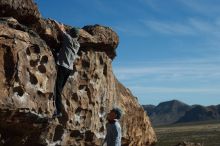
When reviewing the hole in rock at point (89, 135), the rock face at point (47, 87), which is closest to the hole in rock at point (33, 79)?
the rock face at point (47, 87)

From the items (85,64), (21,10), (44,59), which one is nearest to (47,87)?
(44,59)

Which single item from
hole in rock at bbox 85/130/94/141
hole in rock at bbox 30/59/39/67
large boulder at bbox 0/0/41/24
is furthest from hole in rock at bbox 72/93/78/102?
large boulder at bbox 0/0/41/24

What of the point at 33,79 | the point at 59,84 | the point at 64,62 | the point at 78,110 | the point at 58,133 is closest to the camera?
the point at 33,79

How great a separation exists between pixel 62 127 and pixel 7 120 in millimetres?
2791

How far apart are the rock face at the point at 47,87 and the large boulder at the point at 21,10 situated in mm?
276

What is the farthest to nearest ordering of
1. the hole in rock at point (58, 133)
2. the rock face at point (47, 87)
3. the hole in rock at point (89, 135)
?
the hole in rock at point (89, 135) < the hole in rock at point (58, 133) < the rock face at point (47, 87)

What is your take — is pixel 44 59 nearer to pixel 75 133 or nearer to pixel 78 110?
pixel 78 110

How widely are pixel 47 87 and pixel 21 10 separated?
256 centimetres

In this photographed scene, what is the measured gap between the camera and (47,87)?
15.0 metres

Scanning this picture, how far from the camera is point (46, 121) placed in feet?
49.5

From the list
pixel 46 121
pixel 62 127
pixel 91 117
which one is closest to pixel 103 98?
pixel 91 117

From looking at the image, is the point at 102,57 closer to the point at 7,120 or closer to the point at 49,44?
the point at 49,44

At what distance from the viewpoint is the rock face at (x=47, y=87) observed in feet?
45.3

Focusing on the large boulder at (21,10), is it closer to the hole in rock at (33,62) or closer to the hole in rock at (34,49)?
the hole in rock at (34,49)
